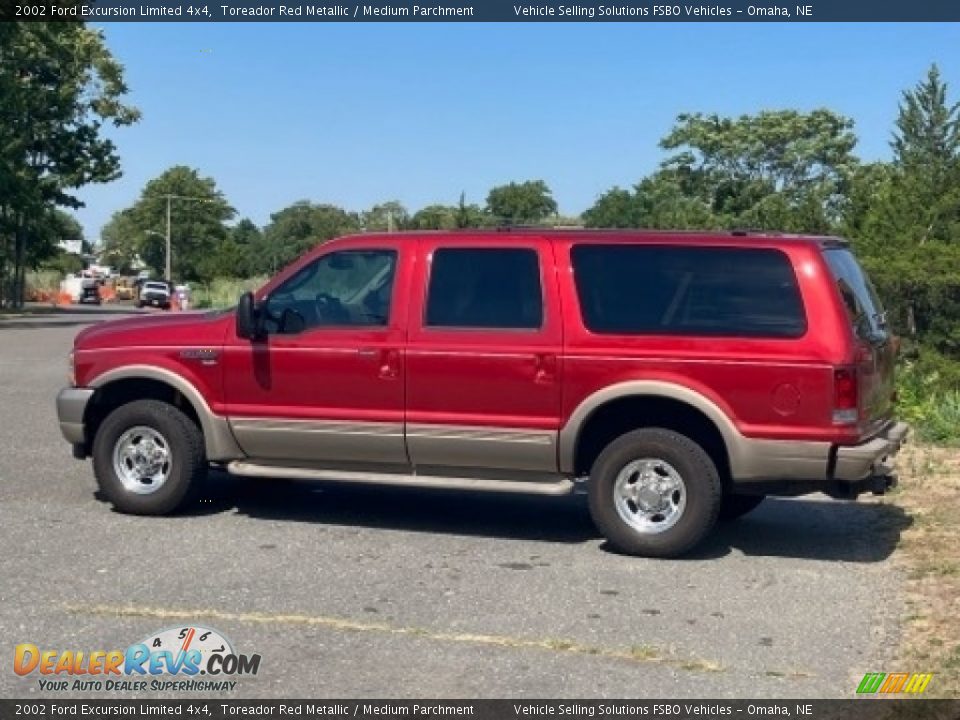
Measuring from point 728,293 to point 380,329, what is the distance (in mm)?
2150

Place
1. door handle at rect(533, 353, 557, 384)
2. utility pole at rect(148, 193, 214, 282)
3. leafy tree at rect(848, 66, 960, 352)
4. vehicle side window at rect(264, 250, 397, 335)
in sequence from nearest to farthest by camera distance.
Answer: door handle at rect(533, 353, 557, 384)
vehicle side window at rect(264, 250, 397, 335)
leafy tree at rect(848, 66, 960, 352)
utility pole at rect(148, 193, 214, 282)

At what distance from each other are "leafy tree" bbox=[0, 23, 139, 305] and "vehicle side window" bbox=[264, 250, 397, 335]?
37268 mm

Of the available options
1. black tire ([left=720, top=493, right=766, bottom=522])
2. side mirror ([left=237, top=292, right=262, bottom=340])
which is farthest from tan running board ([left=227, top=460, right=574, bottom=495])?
black tire ([left=720, top=493, right=766, bottom=522])

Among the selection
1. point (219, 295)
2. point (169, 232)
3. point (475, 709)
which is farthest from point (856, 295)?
point (169, 232)

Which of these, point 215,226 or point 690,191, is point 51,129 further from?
point 215,226

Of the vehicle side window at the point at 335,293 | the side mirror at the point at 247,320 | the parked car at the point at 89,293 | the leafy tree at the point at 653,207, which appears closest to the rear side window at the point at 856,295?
the vehicle side window at the point at 335,293

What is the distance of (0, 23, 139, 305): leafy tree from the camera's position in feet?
153

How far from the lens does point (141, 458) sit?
8898 mm

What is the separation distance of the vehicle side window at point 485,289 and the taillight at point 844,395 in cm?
179

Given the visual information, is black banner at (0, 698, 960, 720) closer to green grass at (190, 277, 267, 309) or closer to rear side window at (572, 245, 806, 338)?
rear side window at (572, 245, 806, 338)

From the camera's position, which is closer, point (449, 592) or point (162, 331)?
point (449, 592)

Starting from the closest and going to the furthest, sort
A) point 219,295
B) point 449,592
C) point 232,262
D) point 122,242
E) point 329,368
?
point 449,592
point 329,368
point 219,295
point 232,262
point 122,242

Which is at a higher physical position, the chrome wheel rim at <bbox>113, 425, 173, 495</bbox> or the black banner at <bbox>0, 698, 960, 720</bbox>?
the chrome wheel rim at <bbox>113, 425, 173, 495</bbox>

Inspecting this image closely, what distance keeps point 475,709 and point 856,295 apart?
4.14m
